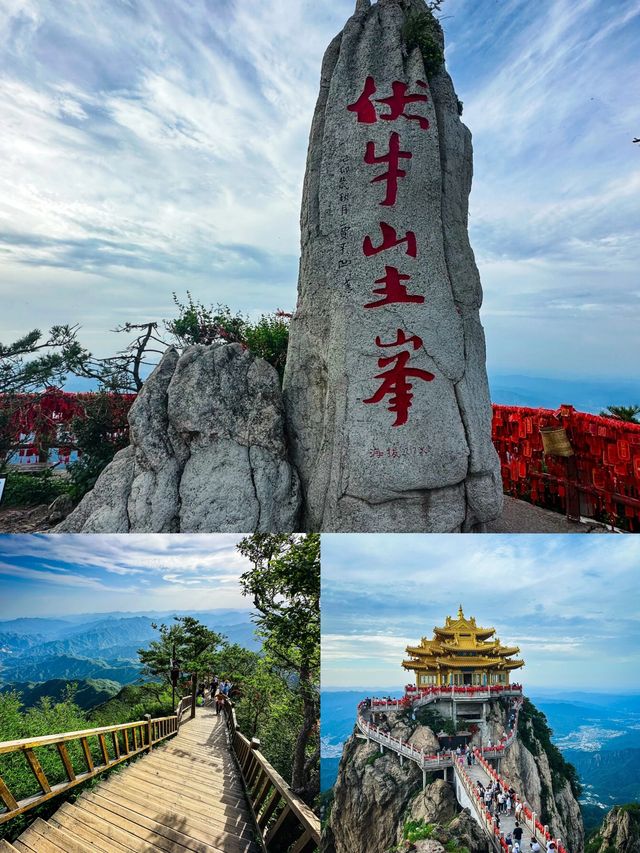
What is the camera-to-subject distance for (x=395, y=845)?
4.24m

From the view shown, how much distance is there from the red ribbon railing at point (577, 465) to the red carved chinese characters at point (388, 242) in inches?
144

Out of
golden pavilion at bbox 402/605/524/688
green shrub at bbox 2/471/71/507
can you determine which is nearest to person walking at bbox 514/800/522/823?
golden pavilion at bbox 402/605/524/688

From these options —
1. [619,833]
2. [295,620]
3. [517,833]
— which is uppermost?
[295,620]

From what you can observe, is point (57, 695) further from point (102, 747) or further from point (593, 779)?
point (593, 779)

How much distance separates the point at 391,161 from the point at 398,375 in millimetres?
2179

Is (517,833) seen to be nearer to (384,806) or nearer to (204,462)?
(384,806)

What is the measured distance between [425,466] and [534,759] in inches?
108

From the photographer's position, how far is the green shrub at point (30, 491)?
9.28 m

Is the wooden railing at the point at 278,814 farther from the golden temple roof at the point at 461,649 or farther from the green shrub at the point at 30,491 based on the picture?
the green shrub at the point at 30,491

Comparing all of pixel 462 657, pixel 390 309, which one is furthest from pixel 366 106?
pixel 462 657

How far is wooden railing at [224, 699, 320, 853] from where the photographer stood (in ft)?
13.2

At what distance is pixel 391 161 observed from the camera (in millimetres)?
6609

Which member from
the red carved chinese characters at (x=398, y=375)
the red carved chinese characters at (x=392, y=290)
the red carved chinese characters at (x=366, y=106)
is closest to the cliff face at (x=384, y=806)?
the red carved chinese characters at (x=398, y=375)

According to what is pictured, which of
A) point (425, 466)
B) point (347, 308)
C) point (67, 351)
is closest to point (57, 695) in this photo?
point (425, 466)
